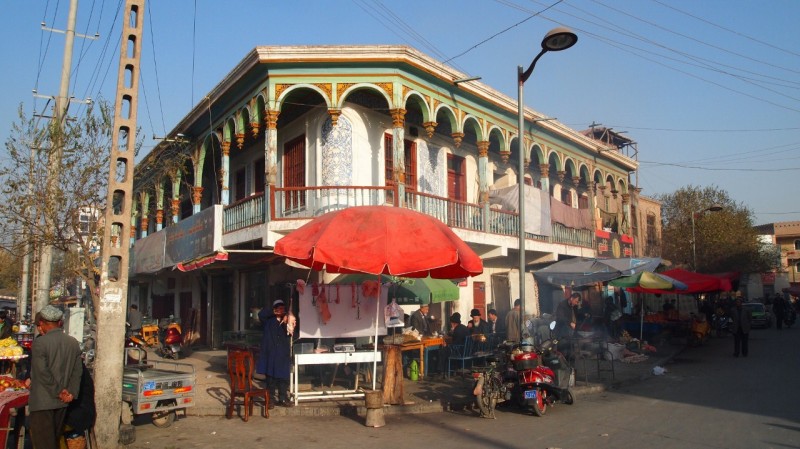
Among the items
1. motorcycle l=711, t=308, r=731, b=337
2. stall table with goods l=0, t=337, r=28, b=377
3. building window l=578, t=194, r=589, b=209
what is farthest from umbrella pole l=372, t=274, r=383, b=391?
motorcycle l=711, t=308, r=731, b=337

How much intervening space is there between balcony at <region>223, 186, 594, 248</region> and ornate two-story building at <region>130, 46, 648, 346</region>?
41 mm

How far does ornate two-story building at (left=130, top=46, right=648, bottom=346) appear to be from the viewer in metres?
14.1

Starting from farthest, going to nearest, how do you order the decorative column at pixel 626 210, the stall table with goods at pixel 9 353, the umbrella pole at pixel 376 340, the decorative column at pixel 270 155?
1. the decorative column at pixel 626 210
2. the decorative column at pixel 270 155
3. the stall table with goods at pixel 9 353
4. the umbrella pole at pixel 376 340

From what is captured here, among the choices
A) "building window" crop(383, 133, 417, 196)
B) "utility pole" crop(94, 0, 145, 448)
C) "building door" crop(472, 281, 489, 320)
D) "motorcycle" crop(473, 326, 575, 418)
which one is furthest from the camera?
"building door" crop(472, 281, 489, 320)

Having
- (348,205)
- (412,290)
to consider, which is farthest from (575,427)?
(348,205)

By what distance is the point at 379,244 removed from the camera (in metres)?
8.91

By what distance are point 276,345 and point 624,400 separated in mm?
6162

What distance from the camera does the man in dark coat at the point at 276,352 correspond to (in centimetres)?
938

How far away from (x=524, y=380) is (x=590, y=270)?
758 cm

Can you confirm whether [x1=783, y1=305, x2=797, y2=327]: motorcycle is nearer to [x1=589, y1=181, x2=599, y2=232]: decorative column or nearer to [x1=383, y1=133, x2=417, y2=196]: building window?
[x1=589, y1=181, x2=599, y2=232]: decorative column

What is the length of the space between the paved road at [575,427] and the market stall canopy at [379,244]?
2.28 m

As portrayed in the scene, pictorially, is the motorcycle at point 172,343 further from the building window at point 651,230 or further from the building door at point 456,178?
the building window at point 651,230

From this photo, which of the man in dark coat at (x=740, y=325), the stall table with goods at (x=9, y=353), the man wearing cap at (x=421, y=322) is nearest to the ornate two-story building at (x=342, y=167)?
the man wearing cap at (x=421, y=322)

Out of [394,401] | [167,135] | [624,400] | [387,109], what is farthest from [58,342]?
[167,135]
